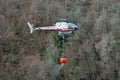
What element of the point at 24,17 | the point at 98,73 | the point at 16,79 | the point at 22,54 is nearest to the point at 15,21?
the point at 24,17

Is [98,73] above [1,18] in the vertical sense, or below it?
below

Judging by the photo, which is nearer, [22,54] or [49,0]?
[22,54]

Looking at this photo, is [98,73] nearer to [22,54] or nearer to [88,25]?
[88,25]

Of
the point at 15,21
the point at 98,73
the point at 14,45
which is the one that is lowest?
the point at 98,73

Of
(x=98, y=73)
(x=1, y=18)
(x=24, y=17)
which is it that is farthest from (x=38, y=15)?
(x=98, y=73)

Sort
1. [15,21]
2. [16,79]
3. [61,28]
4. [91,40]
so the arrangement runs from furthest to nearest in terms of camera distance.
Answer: [15,21], [91,40], [16,79], [61,28]

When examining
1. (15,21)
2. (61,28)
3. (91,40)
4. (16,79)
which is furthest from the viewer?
(15,21)

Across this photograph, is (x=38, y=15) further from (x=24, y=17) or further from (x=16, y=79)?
(x=16, y=79)
